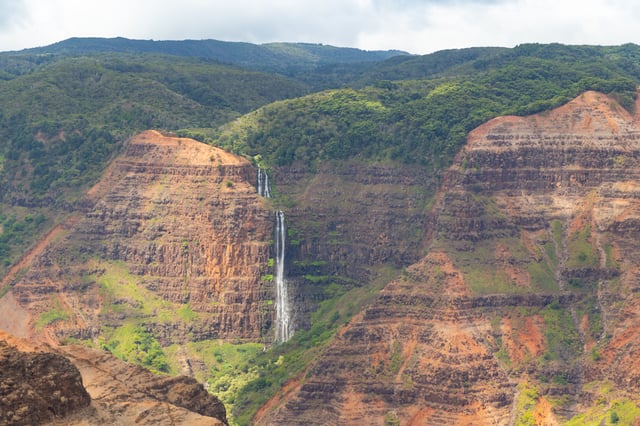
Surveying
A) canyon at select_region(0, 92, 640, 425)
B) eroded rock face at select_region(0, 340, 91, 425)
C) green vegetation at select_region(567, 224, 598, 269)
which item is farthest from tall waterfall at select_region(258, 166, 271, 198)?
eroded rock face at select_region(0, 340, 91, 425)

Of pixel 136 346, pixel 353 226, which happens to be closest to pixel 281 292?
pixel 353 226

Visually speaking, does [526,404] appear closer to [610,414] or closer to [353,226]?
[610,414]

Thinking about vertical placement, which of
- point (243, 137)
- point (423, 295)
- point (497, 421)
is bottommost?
point (497, 421)

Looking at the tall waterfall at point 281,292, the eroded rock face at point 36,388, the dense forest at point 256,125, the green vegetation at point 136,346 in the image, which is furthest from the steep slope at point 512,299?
the eroded rock face at point 36,388

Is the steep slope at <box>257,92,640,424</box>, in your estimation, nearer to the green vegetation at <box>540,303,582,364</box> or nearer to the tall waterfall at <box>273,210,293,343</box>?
the green vegetation at <box>540,303,582,364</box>

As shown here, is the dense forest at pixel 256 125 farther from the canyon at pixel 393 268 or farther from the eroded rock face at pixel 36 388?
the eroded rock face at pixel 36 388

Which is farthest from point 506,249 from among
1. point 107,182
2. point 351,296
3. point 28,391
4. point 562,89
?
point 28,391

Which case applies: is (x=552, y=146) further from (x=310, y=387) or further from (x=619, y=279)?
(x=310, y=387)
